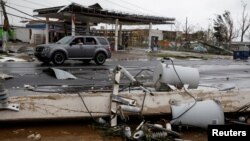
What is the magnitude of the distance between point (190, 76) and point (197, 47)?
4996 centimetres

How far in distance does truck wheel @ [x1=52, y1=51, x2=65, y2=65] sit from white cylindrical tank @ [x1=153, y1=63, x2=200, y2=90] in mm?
13246

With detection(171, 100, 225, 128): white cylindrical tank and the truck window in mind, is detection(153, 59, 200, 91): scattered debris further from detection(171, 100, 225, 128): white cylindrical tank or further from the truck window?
the truck window

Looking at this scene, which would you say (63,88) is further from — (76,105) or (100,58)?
(100,58)

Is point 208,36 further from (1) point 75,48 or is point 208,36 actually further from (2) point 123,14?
(1) point 75,48

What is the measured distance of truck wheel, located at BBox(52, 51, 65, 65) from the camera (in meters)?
21.3

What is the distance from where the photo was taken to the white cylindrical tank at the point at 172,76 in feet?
27.6

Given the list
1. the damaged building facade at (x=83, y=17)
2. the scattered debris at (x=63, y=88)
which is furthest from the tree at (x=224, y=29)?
the scattered debris at (x=63, y=88)

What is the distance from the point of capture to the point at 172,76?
8.48 meters

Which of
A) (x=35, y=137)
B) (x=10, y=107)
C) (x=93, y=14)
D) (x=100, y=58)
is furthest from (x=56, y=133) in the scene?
(x=93, y=14)

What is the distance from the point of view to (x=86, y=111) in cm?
697

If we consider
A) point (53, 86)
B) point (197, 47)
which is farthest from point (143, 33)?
point (53, 86)

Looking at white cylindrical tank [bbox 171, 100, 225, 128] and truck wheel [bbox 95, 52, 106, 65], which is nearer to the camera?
white cylindrical tank [bbox 171, 100, 225, 128]

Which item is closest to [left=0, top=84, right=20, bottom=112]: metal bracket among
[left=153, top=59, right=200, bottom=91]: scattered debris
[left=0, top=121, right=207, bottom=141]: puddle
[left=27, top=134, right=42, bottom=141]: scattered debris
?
[left=0, top=121, right=207, bottom=141]: puddle

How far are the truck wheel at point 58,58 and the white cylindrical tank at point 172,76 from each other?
13246 mm
